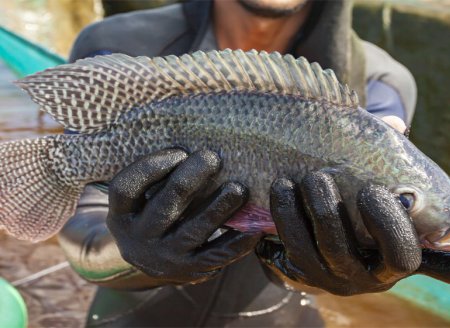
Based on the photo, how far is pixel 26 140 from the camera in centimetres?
205

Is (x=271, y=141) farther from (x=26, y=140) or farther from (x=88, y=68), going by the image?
(x=26, y=140)

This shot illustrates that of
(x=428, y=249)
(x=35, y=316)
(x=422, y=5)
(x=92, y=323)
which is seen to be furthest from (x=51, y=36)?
(x=428, y=249)

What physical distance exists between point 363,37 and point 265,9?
200 inches

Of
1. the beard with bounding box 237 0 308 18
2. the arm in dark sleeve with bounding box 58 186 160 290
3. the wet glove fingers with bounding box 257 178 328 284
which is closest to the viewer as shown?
the wet glove fingers with bounding box 257 178 328 284

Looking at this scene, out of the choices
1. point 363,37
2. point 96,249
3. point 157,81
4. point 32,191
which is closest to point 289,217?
point 157,81

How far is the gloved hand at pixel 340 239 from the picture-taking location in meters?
1.56

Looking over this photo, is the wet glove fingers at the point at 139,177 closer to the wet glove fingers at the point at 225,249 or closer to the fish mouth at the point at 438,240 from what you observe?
the wet glove fingers at the point at 225,249

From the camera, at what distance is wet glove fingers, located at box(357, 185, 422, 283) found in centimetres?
155

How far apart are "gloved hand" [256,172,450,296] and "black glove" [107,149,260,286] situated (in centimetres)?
15

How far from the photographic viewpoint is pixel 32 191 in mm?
2109

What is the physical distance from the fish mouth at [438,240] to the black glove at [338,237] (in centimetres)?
6

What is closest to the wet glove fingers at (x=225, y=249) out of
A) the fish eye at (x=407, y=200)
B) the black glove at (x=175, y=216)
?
the black glove at (x=175, y=216)

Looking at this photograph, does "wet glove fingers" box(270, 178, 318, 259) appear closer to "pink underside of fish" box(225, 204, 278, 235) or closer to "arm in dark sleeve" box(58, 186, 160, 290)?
"pink underside of fish" box(225, 204, 278, 235)

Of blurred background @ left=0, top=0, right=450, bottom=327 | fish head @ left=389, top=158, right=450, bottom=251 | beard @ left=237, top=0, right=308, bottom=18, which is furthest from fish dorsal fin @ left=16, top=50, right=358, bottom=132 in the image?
blurred background @ left=0, top=0, right=450, bottom=327
